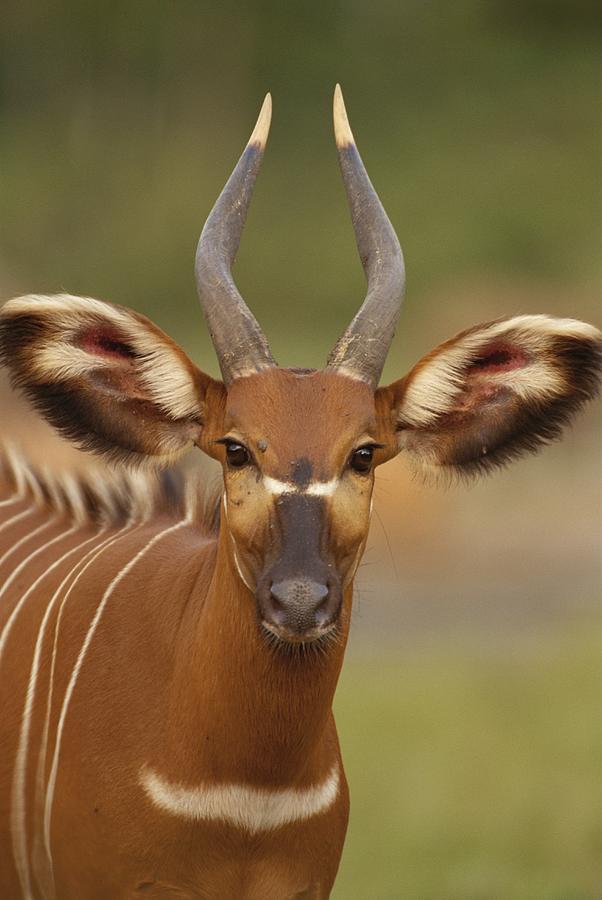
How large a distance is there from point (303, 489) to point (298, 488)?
1 centimetres

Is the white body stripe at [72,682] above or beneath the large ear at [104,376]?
beneath

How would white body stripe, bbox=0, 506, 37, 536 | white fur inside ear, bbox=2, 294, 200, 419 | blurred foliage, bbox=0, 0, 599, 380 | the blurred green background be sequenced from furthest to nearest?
blurred foliage, bbox=0, 0, 599, 380, the blurred green background, white body stripe, bbox=0, 506, 37, 536, white fur inside ear, bbox=2, 294, 200, 419

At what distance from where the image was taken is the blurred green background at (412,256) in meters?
7.86

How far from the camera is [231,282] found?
4.31 metres

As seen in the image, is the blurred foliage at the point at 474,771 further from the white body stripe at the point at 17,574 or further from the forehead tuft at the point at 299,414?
the forehead tuft at the point at 299,414

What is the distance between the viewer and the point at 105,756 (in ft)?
14.1

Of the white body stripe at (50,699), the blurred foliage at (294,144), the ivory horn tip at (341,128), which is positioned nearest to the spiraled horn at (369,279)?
the ivory horn tip at (341,128)

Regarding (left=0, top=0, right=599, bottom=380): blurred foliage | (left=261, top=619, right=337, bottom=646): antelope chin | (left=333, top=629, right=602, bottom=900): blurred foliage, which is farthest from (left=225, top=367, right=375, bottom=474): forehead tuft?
(left=0, top=0, right=599, bottom=380): blurred foliage

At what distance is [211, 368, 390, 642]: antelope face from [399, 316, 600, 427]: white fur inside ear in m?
0.20

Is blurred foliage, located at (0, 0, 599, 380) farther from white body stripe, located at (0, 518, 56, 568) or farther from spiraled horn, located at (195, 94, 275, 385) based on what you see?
spiraled horn, located at (195, 94, 275, 385)

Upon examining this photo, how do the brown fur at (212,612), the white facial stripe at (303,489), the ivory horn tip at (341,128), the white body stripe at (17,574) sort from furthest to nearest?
the white body stripe at (17,574) < the ivory horn tip at (341,128) < the brown fur at (212,612) < the white facial stripe at (303,489)

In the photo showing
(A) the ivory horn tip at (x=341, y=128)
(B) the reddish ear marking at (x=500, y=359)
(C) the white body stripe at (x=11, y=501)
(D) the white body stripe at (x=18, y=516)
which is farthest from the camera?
(C) the white body stripe at (x=11, y=501)

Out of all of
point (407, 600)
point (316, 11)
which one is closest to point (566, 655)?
point (407, 600)

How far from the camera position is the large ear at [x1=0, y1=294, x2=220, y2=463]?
14.4 ft
